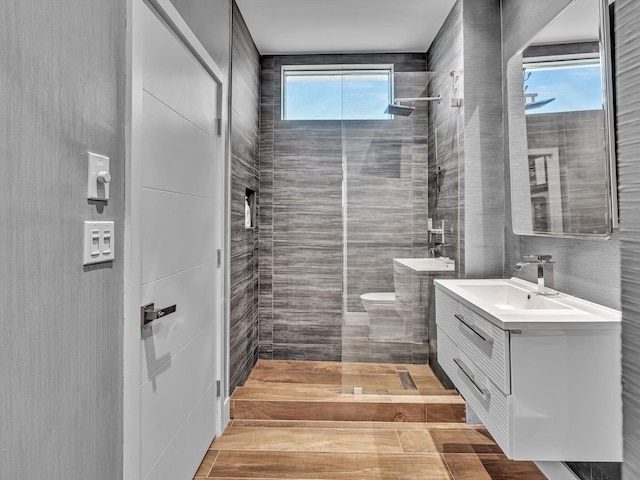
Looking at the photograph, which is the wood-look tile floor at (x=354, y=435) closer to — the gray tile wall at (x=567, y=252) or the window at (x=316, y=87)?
the gray tile wall at (x=567, y=252)

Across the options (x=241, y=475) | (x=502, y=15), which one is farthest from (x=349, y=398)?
(x=502, y=15)

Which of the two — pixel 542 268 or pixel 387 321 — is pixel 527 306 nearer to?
pixel 542 268

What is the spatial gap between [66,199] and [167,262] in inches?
26.3

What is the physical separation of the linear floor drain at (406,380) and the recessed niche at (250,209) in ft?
5.00

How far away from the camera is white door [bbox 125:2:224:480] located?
1433mm

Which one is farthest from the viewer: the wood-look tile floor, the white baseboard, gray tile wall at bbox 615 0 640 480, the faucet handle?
the wood-look tile floor

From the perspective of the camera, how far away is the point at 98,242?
3.75ft

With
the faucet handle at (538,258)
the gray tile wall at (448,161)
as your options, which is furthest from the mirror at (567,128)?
the gray tile wall at (448,161)

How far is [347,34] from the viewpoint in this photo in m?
3.21

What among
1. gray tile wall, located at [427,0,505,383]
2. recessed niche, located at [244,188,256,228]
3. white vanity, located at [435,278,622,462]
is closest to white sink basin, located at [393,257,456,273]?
gray tile wall, located at [427,0,505,383]

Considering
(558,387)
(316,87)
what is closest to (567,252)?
(558,387)

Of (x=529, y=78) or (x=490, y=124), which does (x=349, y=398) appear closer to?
(x=490, y=124)

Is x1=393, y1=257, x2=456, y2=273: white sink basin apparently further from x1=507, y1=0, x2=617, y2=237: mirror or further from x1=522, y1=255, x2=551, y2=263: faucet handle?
x1=522, y1=255, x2=551, y2=263: faucet handle

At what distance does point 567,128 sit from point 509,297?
0.87 m
